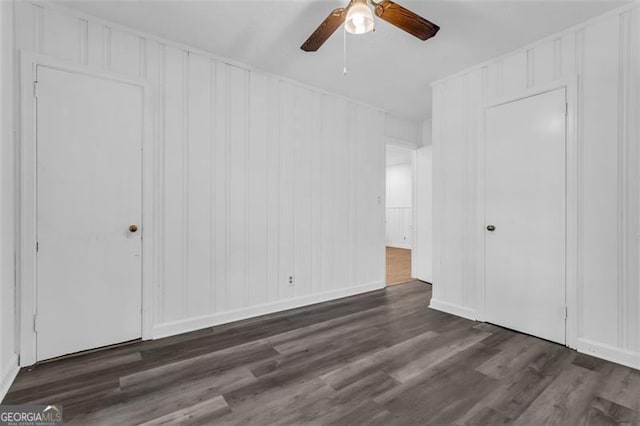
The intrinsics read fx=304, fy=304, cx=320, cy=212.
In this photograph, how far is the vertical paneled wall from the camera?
2701mm

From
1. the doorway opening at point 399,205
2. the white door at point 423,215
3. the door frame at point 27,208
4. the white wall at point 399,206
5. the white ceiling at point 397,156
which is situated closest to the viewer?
the door frame at point 27,208

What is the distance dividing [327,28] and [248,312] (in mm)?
2748

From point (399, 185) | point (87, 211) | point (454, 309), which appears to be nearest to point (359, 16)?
point (87, 211)

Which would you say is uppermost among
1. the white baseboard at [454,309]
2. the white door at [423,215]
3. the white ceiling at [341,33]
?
the white ceiling at [341,33]

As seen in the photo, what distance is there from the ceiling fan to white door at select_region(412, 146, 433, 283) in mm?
2907

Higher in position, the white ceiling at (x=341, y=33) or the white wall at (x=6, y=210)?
the white ceiling at (x=341, y=33)

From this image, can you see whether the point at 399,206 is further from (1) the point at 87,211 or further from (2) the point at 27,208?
(2) the point at 27,208

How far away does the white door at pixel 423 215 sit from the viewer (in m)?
4.79

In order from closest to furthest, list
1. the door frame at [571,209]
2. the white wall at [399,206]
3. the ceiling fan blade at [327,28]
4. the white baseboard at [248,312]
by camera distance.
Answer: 1. the ceiling fan blade at [327,28]
2. the door frame at [571,209]
3. the white baseboard at [248,312]
4. the white wall at [399,206]

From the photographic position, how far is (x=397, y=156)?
8547mm

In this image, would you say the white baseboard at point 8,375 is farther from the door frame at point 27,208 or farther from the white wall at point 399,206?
the white wall at point 399,206

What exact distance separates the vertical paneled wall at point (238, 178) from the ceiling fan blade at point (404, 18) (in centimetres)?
174

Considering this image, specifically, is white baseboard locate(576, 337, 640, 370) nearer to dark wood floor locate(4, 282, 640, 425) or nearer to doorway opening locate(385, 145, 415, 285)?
dark wood floor locate(4, 282, 640, 425)

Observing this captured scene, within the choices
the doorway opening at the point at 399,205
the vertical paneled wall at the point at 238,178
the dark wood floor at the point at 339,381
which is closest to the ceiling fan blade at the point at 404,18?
the vertical paneled wall at the point at 238,178
